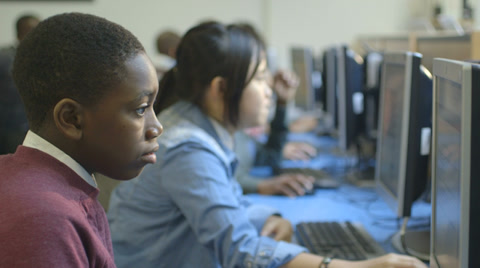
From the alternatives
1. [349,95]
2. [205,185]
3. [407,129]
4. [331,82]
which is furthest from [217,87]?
[331,82]

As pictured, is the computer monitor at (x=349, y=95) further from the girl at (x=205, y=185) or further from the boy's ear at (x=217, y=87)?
the boy's ear at (x=217, y=87)

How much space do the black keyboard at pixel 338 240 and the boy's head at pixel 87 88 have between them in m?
0.70

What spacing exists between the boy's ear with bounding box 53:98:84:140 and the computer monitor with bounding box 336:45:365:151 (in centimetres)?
144

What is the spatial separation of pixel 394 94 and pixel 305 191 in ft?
2.09

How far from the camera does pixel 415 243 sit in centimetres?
129

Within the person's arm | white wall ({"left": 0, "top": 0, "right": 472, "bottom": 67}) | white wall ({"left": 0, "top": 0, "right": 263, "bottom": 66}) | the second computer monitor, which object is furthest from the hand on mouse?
white wall ({"left": 0, "top": 0, "right": 263, "bottom": 66})

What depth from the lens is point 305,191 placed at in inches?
74.1

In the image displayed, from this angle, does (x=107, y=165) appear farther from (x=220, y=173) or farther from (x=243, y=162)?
(x=243, y=162)

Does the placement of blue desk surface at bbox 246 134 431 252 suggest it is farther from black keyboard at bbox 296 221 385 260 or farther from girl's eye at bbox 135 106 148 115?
girl's eye at bbox 135 106 148 115

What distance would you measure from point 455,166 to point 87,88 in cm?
51

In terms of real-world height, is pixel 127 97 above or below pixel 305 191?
above

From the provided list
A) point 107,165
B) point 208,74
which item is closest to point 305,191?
point 208,74

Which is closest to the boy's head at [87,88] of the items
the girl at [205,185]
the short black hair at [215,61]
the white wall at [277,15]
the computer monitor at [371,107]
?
the girl at [205,185]

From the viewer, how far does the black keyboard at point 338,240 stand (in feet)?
4.10
